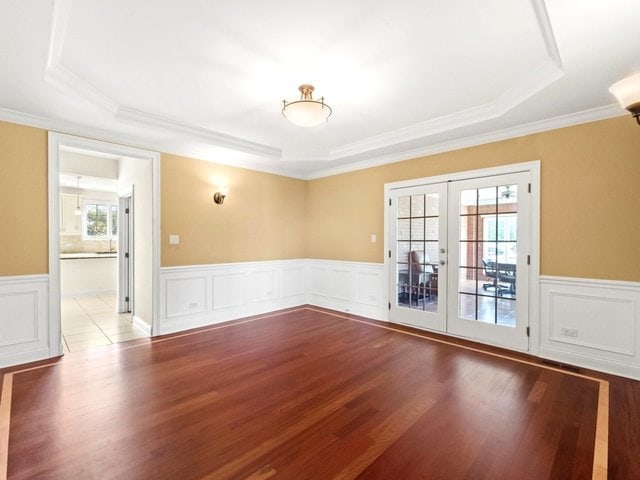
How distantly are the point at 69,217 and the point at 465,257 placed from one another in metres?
8.56

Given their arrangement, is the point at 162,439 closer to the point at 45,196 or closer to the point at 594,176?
the point at 45,196

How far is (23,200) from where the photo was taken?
11.2ft

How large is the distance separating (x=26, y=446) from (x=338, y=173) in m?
5.10

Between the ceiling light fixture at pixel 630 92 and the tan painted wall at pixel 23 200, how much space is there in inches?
206

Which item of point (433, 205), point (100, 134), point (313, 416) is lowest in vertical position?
point (313, 416)

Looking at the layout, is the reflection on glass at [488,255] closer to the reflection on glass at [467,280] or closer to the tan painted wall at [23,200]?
the reflection on glass at [467,280]

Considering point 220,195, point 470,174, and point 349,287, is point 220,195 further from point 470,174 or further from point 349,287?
point 470,174

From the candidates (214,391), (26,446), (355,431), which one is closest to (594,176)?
(355,431)

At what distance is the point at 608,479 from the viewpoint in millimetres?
1768

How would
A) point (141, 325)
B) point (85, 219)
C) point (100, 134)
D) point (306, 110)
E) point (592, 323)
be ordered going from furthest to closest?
point (85, 219), point (141, 325), point (100, 134), point (592, 323), point (306, 110)

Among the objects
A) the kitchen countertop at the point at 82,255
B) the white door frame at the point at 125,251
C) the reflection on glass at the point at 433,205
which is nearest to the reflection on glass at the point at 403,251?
the reflection on glass at the point at 433,205

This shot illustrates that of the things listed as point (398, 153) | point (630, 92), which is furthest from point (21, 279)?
point (630, 92)

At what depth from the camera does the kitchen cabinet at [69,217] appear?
287 inches

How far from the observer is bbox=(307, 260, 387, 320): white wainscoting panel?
517 centimetres
